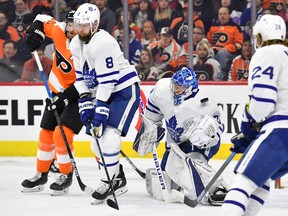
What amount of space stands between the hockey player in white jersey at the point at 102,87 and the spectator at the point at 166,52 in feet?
A: 8.09

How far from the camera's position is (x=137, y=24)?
767cm

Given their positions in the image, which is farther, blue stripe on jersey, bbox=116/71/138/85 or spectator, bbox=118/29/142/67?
spectator, bbox=118/29/142/67

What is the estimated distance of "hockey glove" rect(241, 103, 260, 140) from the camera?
3.78 metres

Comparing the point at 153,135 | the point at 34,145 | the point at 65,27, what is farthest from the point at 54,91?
the point at 34,145

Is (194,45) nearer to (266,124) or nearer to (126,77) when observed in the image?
(126,77)

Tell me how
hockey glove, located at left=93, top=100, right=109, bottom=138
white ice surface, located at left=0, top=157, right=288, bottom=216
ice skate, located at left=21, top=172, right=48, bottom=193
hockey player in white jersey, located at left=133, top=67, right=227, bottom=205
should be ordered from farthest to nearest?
A: 1. ice skate, located at left=21, top=172, right=48, bottom=193
2. hockey player in white jersey, located at left=133, top=67, right=227, bottom=205
3. hockey glove, located at left=93, top=100, right=109, bottom=138
4. white ice surface, located at left=0, top=157, right=288, bottom=216

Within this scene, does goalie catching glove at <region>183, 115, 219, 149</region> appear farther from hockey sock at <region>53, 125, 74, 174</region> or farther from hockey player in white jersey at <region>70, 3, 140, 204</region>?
hockey sock at <region>53, 125, 74, 174</region>

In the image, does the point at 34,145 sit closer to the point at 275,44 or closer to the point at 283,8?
the point at 283,8

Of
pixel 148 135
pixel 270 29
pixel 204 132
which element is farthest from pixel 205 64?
pixel 270 29

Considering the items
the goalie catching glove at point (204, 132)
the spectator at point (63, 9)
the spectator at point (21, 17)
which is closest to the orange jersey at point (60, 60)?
the goalie catching glove at point (204, 132)

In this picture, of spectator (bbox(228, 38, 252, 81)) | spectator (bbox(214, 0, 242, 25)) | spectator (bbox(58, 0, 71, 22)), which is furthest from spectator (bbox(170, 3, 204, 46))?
spectator (bbox(58, 0, 71, 22))

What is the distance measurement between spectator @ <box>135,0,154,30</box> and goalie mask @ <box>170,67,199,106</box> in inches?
105

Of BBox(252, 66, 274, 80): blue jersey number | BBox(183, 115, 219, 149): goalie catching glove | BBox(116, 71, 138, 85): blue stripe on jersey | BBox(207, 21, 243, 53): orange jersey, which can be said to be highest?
BBox(252, 66, 274, 80): blue jersey number

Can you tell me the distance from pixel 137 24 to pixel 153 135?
2.62 m
